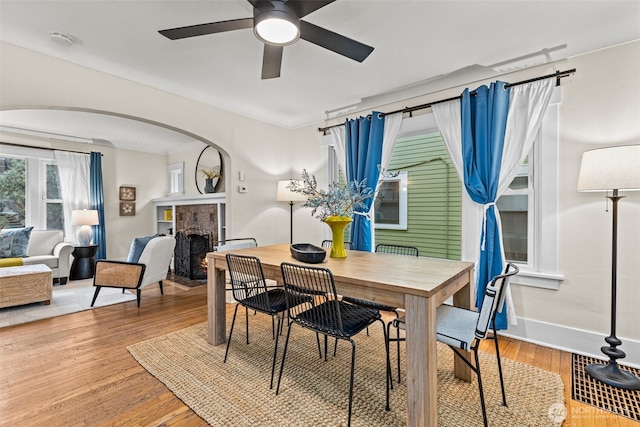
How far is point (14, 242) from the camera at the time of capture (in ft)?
14.7

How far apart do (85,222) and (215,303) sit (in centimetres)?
389

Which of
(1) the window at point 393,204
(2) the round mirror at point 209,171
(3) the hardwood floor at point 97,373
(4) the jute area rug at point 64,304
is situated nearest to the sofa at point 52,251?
(4) the jute area rug at point 64,304

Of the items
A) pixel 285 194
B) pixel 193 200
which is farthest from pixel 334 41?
pixel 193 200

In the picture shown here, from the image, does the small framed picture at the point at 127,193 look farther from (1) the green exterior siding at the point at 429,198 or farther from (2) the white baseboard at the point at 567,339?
(2) the white baseboard at the point at 567,339

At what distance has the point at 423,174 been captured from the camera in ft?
12.8

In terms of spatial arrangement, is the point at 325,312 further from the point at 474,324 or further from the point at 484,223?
the point at 484,223

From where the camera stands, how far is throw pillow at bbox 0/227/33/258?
4.40 meters

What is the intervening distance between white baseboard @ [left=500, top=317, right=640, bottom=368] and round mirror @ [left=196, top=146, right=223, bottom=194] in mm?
4664

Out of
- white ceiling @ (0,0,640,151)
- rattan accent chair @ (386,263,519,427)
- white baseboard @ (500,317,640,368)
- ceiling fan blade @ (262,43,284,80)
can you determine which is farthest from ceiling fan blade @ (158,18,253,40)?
white baseboard @ (500,317,640,368)

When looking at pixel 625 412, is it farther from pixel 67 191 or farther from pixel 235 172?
pixel 67 191

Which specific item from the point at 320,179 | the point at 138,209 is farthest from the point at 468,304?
the point at 138,209

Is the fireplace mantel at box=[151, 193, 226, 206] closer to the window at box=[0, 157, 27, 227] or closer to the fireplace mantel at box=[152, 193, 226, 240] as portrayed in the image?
the fireplace mantel at box=[152, 193, 226, 240]

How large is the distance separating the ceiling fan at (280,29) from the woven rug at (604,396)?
8.72ft

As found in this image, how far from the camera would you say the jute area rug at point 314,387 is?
5.79 ft
